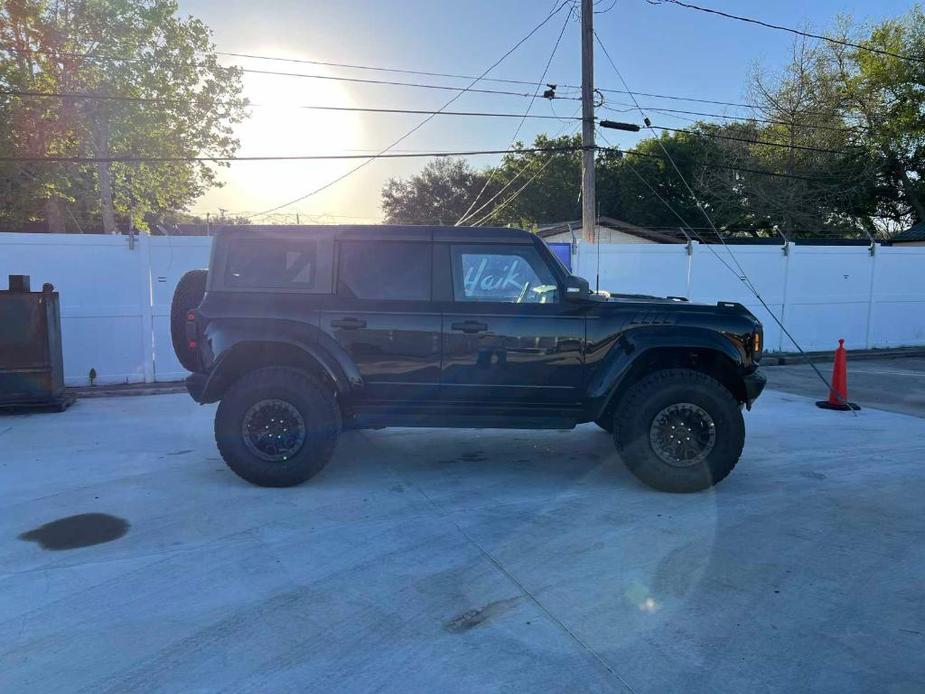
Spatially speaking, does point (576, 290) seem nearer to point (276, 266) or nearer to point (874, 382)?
point (276, 266)

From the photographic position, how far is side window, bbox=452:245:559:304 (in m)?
4.98

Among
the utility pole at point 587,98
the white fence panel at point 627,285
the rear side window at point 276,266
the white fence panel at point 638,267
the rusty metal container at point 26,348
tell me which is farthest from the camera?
the utility pole at point 587,98

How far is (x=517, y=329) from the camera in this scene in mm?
4891

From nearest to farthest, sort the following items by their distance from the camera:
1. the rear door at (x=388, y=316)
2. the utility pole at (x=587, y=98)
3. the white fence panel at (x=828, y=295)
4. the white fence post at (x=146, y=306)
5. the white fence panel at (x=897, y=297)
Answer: the rear door at (x=388, y=316) < the white fence post at (x=146, y=306) < the white fence panel at (x=828, y=295) < the white fence panel at (x=897, y=297) < the utility pole at (x=587, y=98)

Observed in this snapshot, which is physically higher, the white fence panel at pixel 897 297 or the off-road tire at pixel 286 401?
the white fence panel at pixel 897 297


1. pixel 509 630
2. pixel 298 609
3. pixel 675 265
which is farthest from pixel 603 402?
pixel 675 265

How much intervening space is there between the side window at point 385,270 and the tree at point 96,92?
58.5ft

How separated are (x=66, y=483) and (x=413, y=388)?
2.94 m

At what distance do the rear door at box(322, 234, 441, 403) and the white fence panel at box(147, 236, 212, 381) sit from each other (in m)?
5.20

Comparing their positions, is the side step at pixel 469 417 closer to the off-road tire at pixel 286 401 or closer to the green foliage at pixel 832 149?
the off-road tire at pixel 286 401

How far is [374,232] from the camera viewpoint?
509 centimetres

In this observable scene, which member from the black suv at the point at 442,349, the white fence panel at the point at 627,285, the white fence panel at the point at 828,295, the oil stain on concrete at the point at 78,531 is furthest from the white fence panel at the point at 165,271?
the white fence panel at the point at 828,295

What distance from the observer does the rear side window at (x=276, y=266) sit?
5020mm

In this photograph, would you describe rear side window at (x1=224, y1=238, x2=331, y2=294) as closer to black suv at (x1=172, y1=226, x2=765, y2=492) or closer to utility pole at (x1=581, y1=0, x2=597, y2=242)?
black suv at (x1=172, y1=226, x2=765, y2=492)
